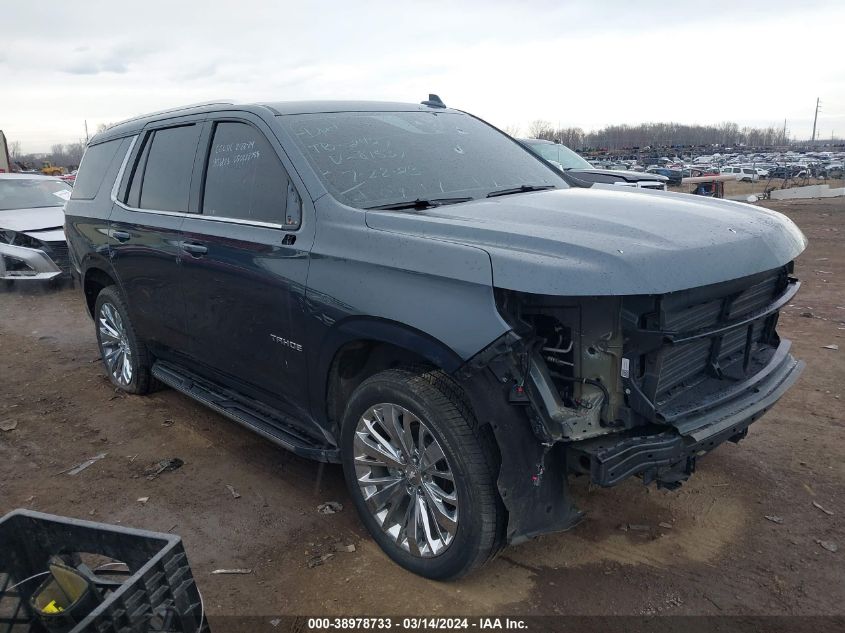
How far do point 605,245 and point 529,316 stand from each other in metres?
0.41

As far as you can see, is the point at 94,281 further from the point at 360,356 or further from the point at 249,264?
the point at 360,356

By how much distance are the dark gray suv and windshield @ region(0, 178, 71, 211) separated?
7.85 m

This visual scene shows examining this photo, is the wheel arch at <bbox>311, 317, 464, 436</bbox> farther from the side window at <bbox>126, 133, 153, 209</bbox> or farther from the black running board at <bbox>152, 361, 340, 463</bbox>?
the side window at <bbox>126, 133, 153, 209</bbox>

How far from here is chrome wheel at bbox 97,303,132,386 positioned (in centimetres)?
546

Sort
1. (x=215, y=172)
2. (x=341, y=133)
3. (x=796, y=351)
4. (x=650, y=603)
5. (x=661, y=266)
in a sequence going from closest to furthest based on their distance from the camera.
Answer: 1. (x=661, y=266)
2. (x=650, y=603)
3. (x=341, y=133)
4. (x=215, y=172)
5. (x=796, y=351)

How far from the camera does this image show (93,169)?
5.57 m

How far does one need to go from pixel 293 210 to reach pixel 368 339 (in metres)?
0.83

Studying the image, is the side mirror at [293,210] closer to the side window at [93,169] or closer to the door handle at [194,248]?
the door handle at [194,248]

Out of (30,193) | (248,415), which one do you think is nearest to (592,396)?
(248,415)

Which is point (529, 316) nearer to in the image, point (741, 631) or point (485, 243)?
point (485, 243)

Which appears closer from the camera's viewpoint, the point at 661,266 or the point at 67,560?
the point at 67,560

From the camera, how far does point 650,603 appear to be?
2.91 metres

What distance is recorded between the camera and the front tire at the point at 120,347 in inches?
207

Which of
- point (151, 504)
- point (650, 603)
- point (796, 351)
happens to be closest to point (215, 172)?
point (151, 504)
